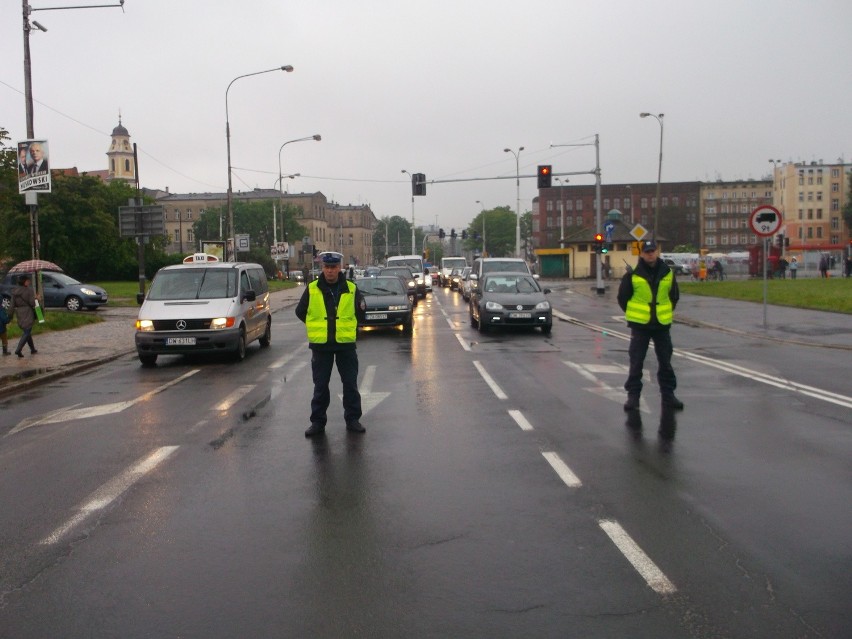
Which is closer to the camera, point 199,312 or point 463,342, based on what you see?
point 199,312

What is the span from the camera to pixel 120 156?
124m

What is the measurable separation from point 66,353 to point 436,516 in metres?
14.4

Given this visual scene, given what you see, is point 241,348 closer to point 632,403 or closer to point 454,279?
point 632,403

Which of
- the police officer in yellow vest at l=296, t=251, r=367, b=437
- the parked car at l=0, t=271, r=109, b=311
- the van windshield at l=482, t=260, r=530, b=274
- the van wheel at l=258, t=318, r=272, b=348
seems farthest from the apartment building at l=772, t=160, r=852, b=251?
the police officer in yellow vest at l=296, t=251, r=367, b=437

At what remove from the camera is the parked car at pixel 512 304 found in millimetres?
20672

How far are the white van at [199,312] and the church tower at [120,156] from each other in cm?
Result: 11407

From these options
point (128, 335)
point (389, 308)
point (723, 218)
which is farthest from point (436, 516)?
point (723, 218)

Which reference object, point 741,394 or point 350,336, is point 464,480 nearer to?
point 350,336

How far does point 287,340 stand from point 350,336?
1246cm

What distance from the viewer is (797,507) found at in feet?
19.0

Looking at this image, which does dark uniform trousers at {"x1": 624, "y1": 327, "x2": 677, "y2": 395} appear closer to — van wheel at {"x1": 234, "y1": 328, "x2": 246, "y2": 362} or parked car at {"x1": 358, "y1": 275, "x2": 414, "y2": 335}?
van wheel at {"x1": 234, "y1": 328, "x2": 246, "y2": 362}

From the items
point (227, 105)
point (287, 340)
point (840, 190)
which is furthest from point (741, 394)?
point (840, 190)

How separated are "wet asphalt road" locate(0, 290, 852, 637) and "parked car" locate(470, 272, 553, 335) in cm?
908

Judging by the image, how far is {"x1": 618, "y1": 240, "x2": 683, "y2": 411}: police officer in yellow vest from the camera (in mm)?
9664
